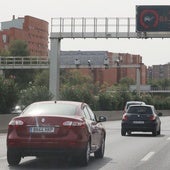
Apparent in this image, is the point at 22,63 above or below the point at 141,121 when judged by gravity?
above

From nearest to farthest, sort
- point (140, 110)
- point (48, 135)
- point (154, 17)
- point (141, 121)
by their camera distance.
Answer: point (48, 135)
point (141, 121)
point (140, 110)
point (154, 17)

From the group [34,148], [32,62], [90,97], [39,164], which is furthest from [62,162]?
[32,62]

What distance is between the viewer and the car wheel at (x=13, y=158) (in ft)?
44.3

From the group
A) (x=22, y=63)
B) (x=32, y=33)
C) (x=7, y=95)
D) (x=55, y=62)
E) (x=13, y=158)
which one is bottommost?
(x=13, y=158)

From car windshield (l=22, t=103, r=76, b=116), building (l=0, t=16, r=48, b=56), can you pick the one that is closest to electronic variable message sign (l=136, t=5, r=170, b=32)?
car windshield (l=22, t=103, r=76, b=116)

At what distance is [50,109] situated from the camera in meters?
13.8

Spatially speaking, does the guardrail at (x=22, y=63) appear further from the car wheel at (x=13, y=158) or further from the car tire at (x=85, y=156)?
the car tire at (x=85, y=156)

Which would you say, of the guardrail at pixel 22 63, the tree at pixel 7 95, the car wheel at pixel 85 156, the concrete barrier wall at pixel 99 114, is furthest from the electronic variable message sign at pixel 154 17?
the guardrail at pixel 22 63

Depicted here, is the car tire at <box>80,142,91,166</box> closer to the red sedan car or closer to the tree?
the red sedan car

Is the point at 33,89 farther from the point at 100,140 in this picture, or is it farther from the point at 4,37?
the point at 4,37

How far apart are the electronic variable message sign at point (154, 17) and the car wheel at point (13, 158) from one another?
36178 millimetres

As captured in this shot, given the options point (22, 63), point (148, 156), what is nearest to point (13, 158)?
point (148, 156)

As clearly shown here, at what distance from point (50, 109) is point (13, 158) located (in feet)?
4.56

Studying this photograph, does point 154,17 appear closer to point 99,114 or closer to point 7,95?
point 99,114
